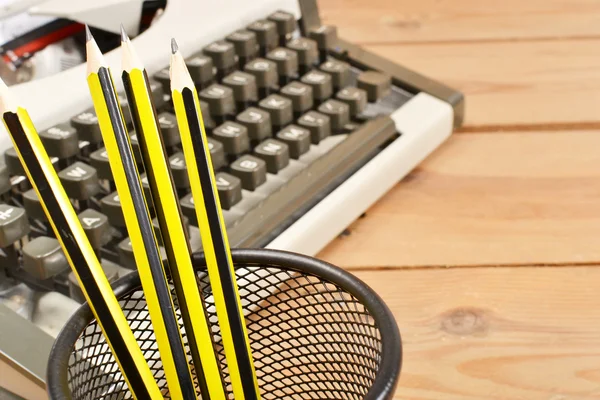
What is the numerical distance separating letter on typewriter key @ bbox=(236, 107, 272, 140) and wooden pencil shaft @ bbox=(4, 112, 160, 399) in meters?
0.43

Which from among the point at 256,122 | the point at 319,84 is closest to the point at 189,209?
the point at 256,122

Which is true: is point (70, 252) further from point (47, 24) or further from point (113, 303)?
point (47, 24)

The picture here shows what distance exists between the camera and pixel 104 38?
87 cm

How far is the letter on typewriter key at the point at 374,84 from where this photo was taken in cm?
82

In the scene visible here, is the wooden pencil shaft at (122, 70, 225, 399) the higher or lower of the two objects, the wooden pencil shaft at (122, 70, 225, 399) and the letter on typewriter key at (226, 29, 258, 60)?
the higher

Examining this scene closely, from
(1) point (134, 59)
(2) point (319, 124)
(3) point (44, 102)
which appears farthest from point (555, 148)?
(1) point (134, 59)

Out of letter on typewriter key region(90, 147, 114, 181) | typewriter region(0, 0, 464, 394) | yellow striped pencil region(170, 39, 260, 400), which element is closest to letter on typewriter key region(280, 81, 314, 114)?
typewriter region(0, 0, 464, 394)

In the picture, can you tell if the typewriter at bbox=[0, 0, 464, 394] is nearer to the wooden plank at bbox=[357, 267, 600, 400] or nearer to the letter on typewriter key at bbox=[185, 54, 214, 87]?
the letter on typewriter key at bbox=[185, 54, 214, 87]

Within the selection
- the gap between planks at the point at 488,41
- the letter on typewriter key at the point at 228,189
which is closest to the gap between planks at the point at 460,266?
the letter on typewriter key at the point at 228,189

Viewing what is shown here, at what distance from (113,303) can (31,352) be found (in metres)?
0.19

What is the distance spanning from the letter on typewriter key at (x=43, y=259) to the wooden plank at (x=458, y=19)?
1.90 ft

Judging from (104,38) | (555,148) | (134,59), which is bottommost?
(555,148)

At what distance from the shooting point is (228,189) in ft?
2.12

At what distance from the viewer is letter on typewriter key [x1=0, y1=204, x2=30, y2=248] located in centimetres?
55
